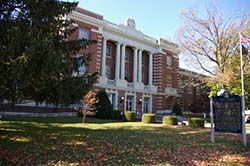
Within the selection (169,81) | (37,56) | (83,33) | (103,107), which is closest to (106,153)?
(37,56)

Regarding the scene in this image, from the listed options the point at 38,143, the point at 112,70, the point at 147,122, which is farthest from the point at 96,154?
the point at 112,70

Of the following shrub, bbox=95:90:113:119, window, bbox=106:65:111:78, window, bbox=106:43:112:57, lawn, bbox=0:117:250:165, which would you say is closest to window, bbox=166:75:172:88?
window, bbox=106:65:111:78

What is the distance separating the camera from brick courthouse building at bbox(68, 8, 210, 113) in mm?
33344

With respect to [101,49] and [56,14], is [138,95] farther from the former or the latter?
[56,14]

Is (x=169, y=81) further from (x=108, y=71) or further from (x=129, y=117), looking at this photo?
(x=129, y=117)

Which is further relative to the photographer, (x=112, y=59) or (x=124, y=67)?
(x=124, y=67)

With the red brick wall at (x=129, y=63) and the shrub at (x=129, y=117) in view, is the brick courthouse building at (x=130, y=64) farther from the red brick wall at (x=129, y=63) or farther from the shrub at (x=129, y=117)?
the shrub at (x=129, y=117)

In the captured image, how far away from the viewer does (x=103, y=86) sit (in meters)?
34.5

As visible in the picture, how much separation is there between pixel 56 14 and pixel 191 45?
19.5 metres

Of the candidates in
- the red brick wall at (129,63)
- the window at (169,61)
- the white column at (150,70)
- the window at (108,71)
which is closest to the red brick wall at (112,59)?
the window at (108,71)

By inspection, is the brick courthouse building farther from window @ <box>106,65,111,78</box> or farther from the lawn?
the lawn

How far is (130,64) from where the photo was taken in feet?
135

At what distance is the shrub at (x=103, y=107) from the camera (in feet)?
90.6

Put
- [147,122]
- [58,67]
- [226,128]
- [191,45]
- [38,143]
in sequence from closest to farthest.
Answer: [58,67]
[38,143]
[226,128]
[147,122]
[191,45]
